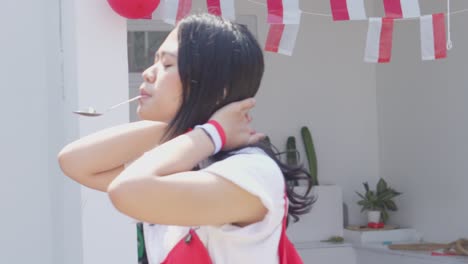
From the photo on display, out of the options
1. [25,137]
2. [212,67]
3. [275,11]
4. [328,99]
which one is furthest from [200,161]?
[328,99]

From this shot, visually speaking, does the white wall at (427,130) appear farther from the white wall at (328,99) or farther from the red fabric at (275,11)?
the red fabric at (275,11)

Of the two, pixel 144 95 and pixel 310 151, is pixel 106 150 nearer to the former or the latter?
pixel 144 95

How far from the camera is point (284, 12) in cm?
404

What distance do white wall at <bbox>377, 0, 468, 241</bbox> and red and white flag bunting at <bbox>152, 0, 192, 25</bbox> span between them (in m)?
3.12

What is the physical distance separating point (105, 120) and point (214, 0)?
78 centimetres

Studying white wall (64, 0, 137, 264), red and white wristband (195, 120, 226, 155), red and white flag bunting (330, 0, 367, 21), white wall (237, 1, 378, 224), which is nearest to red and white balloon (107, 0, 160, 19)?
white wall (64, 0, 137, 264)

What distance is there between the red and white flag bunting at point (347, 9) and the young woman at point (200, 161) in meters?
2.62

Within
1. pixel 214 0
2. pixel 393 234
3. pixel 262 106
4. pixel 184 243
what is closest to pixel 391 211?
pixel 393 234

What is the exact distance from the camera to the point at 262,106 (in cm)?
721

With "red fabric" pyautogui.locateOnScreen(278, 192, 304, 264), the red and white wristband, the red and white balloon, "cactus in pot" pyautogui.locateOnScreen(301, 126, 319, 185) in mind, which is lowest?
"cactus in pot" pyautogui.locateOnScreen(301, 126, 319, 185)

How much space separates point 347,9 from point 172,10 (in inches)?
34.9

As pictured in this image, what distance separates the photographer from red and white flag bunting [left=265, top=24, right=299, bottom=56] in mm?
4098

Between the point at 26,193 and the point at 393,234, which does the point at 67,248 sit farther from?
the point at 393,234

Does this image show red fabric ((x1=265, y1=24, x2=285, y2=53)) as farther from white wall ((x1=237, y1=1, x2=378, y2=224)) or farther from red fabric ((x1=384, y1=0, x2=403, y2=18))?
white wall ((x1=237, y1=1, x2=378, y2=224))
